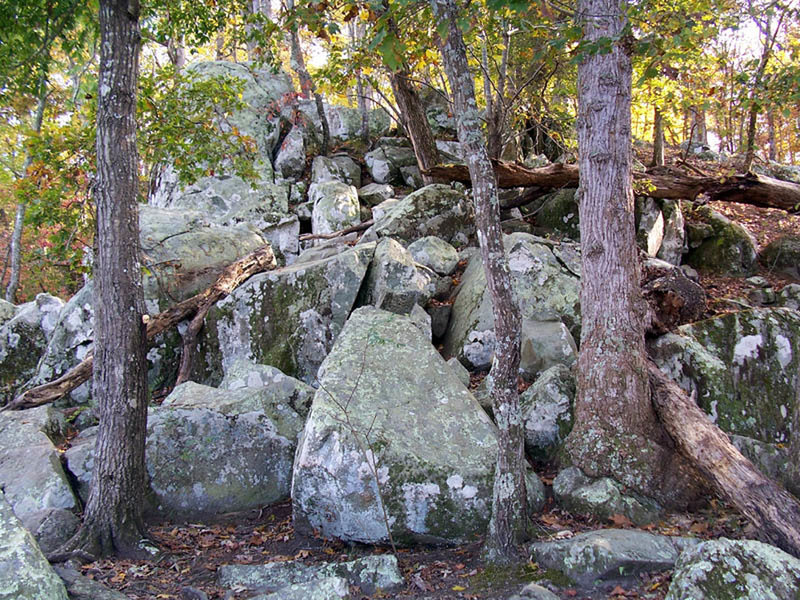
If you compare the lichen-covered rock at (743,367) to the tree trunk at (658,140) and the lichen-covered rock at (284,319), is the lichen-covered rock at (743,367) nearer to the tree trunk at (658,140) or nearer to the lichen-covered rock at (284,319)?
the lichen-covered rock at (284,319)

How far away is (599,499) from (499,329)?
93.1 inches

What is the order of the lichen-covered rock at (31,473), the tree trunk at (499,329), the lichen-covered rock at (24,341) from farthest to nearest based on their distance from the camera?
the lichen-covered rock at (24,341) < the lichen-covered rock at (31,473) < the tree trunk at (499,329)

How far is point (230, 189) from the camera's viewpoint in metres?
14.4

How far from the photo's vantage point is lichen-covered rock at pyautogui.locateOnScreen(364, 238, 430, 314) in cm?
961

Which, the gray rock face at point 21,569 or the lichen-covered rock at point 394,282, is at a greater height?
the lichen-covered rock at point 394,282

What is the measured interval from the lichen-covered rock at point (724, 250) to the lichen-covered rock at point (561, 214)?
102 inches

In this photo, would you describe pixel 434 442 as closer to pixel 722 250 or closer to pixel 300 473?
pixel 300 473

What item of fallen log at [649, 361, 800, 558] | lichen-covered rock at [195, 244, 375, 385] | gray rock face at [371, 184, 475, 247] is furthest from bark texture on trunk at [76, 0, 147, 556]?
gray rock face at [371, 184, 475, 247]

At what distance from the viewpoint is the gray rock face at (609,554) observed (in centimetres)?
463

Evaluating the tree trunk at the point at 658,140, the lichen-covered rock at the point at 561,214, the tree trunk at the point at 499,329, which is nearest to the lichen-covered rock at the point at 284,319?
the tree trunk at the point at 499,329

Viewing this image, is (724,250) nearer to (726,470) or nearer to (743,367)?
(743,367)

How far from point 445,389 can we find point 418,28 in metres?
4.91

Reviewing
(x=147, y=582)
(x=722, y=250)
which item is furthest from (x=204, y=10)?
(x=722, y=250)

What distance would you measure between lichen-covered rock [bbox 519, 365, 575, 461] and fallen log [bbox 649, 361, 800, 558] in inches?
42.1
